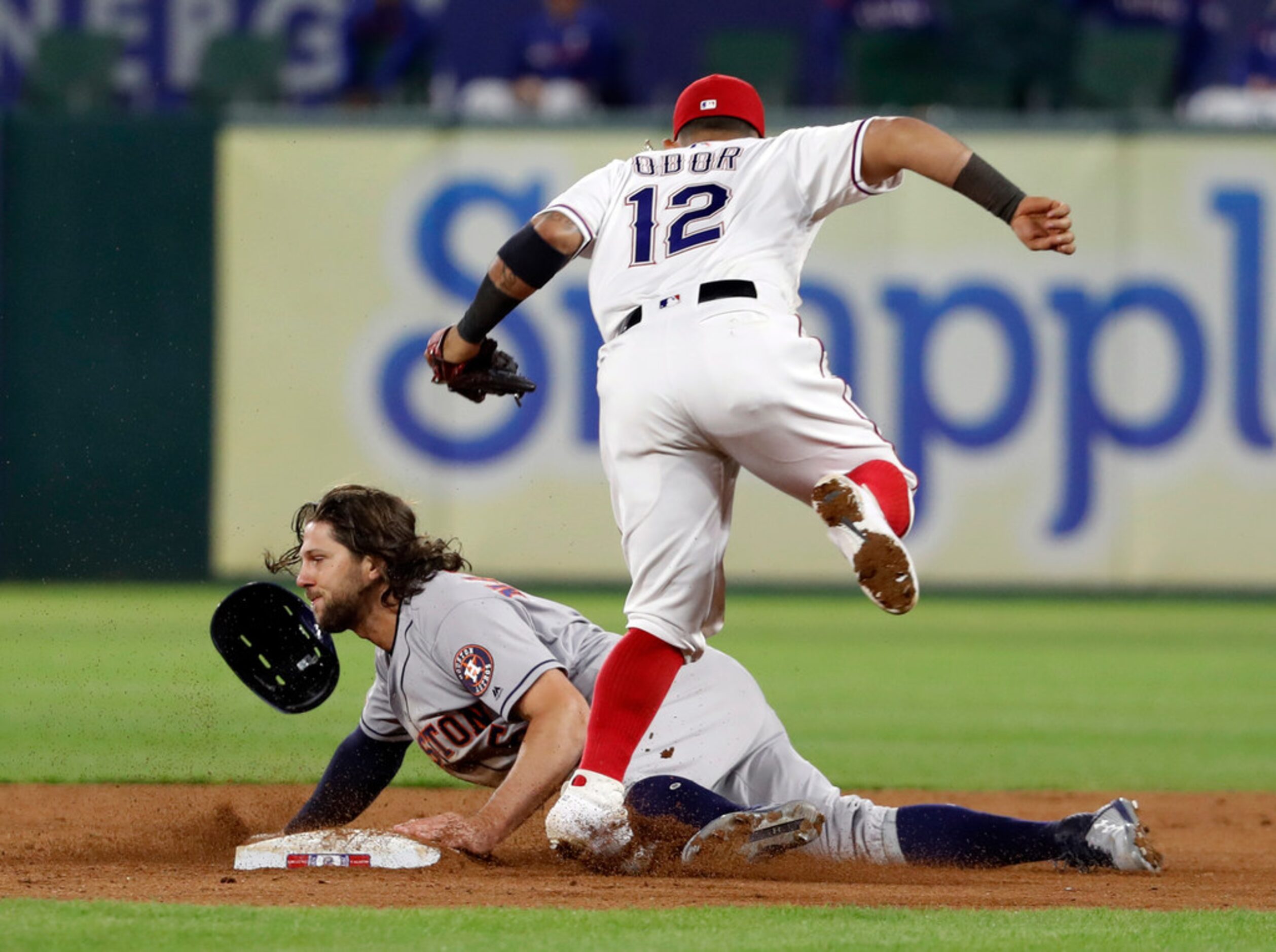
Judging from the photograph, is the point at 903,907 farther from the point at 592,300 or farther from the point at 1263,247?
the point at 1263,247

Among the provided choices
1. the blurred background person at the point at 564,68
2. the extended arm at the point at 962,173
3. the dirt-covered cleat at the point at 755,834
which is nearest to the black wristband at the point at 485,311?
the extended arm at the point at 962,173

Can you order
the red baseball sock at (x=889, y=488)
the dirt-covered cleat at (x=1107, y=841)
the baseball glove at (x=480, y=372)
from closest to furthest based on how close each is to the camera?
the red baseball sock at (x=889, y=488) < the dirt-covered cleat at (x=1107, y=841) < the baseball glove at (x=480, y=372)

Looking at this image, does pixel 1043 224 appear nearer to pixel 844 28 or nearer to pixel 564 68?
pixel 564 68

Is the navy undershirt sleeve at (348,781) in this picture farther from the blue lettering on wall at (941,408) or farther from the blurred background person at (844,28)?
the blurred background person at (844,28)

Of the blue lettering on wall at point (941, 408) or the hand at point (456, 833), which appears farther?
the blue lettering on wall at point (941, 408)

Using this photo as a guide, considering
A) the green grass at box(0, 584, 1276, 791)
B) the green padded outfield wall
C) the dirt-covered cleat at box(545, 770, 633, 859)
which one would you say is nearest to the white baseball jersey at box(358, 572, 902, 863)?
the dirt-covered cleat at box(545, 770, 633, 859)

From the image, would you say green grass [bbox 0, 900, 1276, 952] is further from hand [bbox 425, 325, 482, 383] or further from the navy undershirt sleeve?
hand [bbox 425, 325, 482, 383]
